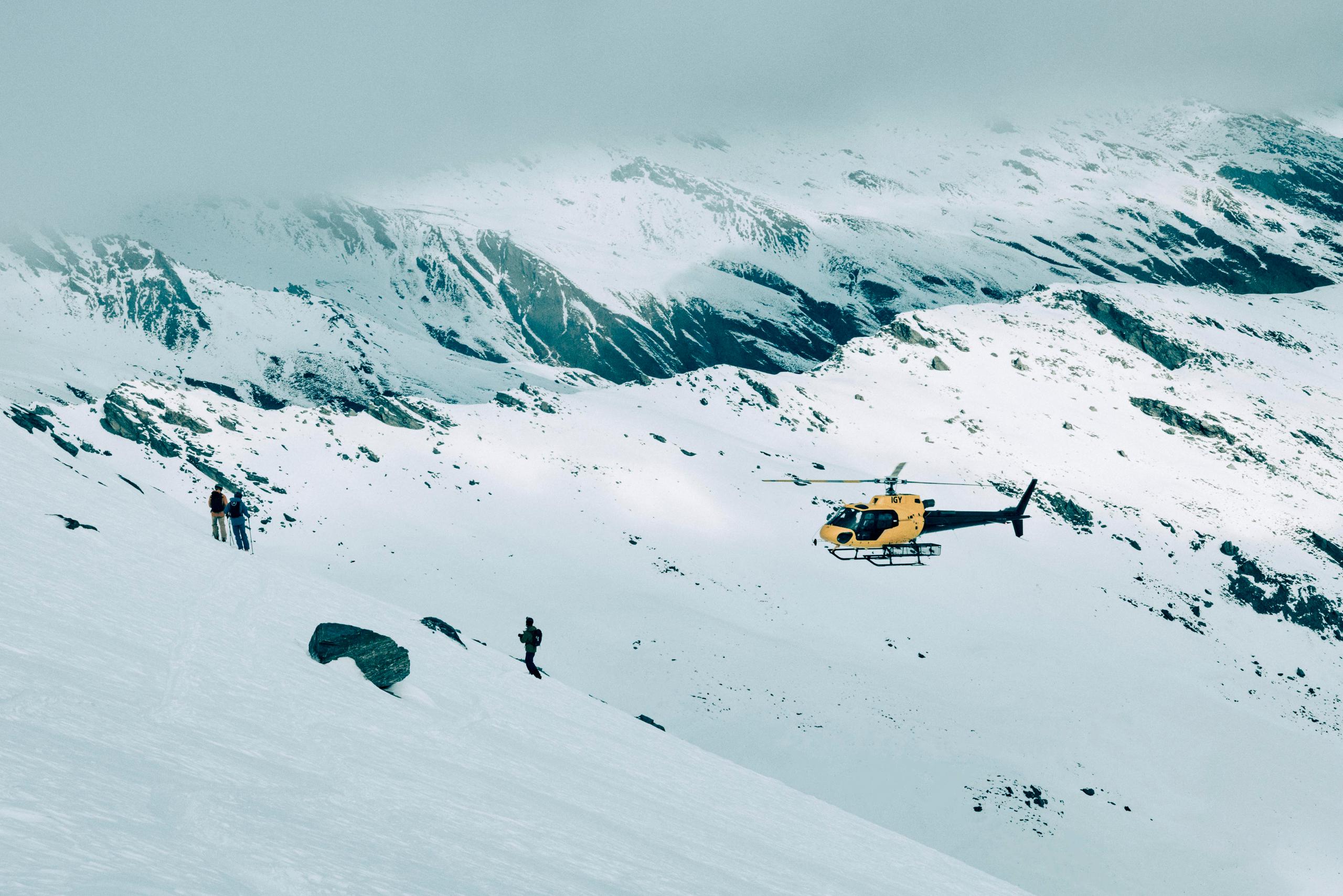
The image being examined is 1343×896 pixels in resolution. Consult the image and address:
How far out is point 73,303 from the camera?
126 meters

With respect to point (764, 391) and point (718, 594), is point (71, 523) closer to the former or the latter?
point (718, 594)

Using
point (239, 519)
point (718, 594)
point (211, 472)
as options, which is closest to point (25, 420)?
point (239, 519)

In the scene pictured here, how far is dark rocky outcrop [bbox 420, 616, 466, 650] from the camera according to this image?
63.4 ft

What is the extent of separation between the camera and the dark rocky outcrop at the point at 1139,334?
92.4 meters

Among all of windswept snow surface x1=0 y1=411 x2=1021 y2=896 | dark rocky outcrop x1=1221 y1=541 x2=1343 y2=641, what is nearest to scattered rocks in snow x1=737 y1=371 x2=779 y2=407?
dark rocky outcrop x1=1221 y1=541 x2=1343 y2=641

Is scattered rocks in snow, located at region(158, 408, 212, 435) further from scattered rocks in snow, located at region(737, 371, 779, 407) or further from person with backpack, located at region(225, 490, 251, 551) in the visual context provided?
scattered rocks in snow, located at region(737, 371, 779, 407)

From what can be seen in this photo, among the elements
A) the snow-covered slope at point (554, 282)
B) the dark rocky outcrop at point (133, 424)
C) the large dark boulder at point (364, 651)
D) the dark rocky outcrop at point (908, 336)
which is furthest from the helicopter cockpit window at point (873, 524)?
the snow-covered slope at point (554, 282)

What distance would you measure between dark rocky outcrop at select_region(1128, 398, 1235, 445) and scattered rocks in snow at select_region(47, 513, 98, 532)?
290 feet

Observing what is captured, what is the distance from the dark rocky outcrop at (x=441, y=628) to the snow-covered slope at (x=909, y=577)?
3.11 m

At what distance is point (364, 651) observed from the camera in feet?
38.7

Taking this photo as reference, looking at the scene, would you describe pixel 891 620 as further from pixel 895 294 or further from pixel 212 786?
pixel 895 294

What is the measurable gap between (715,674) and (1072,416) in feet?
199

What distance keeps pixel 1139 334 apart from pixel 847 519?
87.0 metres

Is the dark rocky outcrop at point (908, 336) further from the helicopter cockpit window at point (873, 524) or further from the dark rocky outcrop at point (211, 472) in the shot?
the dark rocky outcrop at point (211, 472)
